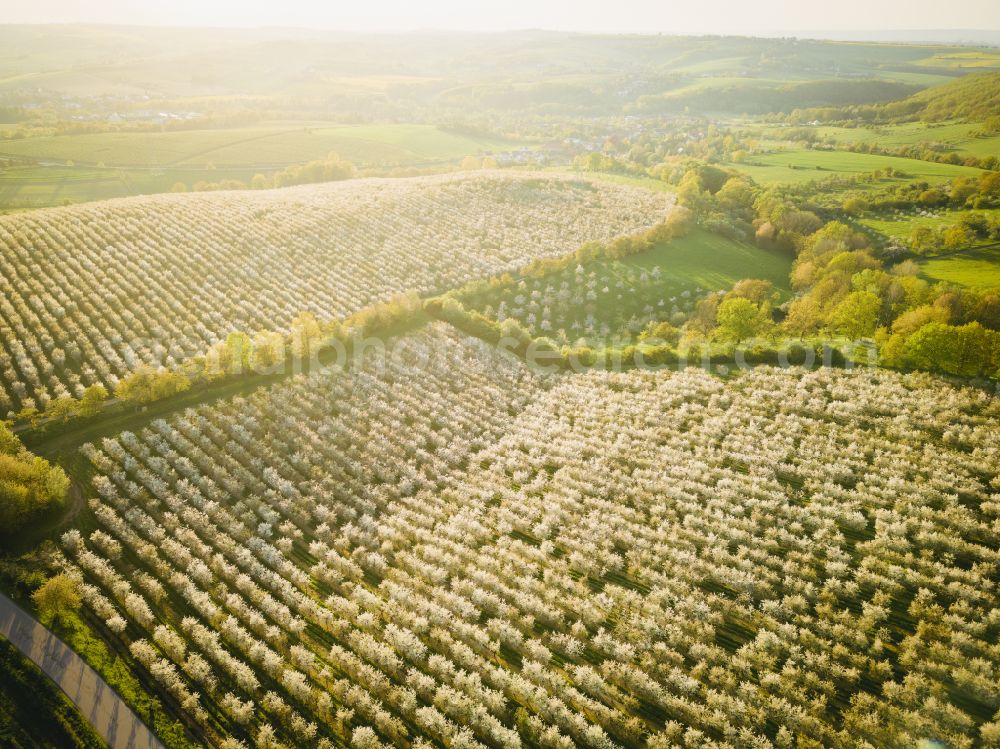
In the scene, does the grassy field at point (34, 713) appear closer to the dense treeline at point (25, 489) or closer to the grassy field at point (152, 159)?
the dense treeline at point (25, 489)

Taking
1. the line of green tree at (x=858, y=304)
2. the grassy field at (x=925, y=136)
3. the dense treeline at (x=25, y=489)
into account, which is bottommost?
the dense treeline at (x=25, y=489)

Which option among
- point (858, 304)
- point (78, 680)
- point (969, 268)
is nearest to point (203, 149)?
point (78, 680)

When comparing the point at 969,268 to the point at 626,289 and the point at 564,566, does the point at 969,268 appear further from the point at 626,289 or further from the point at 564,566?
the point at 564,566

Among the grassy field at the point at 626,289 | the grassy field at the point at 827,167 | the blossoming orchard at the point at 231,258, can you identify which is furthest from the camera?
the grassy field at the point at 827,167

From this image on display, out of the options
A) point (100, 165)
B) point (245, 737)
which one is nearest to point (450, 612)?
point (245, 737)

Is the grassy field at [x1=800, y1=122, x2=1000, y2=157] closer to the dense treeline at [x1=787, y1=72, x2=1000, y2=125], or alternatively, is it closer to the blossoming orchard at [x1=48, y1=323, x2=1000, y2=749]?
the dense treeline at [x1=787, y1=72, x2=1000, y2=125]

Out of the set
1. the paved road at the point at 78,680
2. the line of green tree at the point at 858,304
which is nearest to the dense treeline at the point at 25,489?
the paved road at the point at 78,680

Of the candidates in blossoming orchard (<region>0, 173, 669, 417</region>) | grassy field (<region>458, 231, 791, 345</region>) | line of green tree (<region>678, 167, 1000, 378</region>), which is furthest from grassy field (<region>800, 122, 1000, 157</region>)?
blossoming orchard (<region>0, 173, 669, 417</region>)
